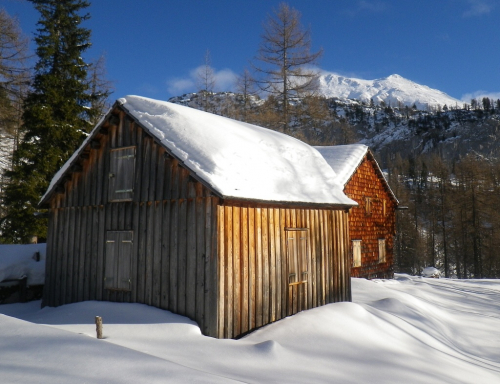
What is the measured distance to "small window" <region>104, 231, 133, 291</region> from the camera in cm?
956

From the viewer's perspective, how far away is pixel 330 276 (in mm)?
11234

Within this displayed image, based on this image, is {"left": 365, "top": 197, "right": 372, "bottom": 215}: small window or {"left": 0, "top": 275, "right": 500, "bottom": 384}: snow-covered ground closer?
{"left": 0, "top": 275, "right": 500, "bottom": 384}: snow-covered ground

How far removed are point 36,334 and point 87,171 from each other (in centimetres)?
680

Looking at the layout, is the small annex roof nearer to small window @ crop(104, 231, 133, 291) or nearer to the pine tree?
small window @ crop(104, 231, 133, 291)

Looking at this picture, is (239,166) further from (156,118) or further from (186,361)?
(186,361)

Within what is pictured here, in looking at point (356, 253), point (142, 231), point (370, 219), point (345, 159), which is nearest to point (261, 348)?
point (142, 231)

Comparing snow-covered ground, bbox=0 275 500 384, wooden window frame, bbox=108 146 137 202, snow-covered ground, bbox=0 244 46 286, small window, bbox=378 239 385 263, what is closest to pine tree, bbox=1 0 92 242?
snow-covered ground, bbox=0 244 46 286

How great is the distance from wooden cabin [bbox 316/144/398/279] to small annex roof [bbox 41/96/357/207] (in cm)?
691

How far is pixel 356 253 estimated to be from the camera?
64.5 feet

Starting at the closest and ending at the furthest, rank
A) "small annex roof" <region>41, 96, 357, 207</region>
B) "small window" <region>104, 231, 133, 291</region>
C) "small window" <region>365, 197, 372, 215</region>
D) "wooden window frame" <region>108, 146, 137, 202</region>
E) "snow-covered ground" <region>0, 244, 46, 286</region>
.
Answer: "small annex roof" <region>41, 96, 357, 207</region> → "small window" <region>104, 231, 133, 291</region> → "wooden window frame" <region>108, 146, 137, 202</region> → "snow-covered ground" <region>0, 244, 46, 286</region> → "small window" <region>365, 197, 372, 215</region>

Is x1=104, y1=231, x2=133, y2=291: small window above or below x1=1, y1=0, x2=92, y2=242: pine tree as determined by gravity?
below

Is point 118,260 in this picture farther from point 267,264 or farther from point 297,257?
point 297,257

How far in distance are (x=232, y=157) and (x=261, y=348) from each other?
173 inches

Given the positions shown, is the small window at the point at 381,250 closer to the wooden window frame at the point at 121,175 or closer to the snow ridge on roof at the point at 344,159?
the snow ridge on roof at the point at 344,159
